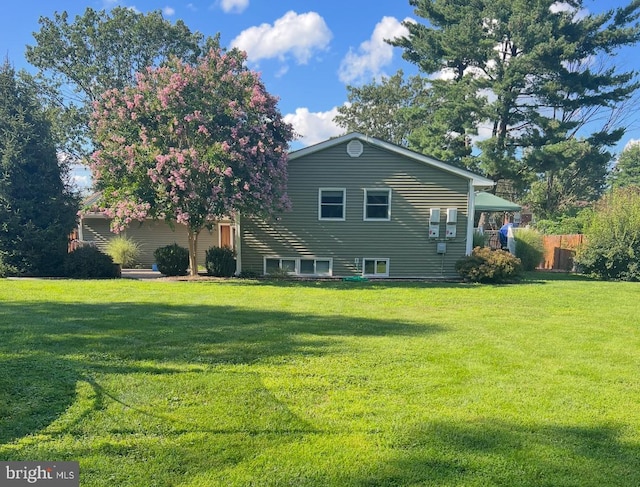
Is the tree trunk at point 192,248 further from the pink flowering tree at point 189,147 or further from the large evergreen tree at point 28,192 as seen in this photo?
the large evergreen tree at point 28,192

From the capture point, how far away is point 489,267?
42.5ft

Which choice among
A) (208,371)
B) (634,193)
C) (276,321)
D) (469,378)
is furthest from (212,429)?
(634,193)

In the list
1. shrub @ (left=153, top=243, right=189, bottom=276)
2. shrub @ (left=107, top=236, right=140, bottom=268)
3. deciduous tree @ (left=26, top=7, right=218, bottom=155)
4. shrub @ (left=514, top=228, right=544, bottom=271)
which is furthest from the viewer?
deciduous tree @ (left=26, top=7, right=218, bottom=155)

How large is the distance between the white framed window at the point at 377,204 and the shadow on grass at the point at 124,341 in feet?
23.9

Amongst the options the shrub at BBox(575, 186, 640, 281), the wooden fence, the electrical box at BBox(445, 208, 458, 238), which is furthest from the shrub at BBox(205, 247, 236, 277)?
the wooden fence

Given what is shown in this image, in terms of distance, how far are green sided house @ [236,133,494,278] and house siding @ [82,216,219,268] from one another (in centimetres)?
515

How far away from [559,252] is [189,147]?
15.7m

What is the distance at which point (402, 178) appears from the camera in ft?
46.2

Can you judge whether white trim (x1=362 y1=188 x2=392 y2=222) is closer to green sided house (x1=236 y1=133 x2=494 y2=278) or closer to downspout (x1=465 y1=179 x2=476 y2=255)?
green sided house (x1=236 y1=133 x2=494 y2=278)

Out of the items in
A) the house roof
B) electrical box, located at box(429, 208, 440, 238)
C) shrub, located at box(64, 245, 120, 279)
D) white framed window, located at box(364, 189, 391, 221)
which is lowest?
shrub, located at box(64, 245, 120, 279)

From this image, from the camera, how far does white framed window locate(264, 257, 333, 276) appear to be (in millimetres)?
14352

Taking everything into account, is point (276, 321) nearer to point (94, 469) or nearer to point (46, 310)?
point (46, 310)

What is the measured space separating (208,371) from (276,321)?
2.59 meters

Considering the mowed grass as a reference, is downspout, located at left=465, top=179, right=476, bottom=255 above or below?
above
